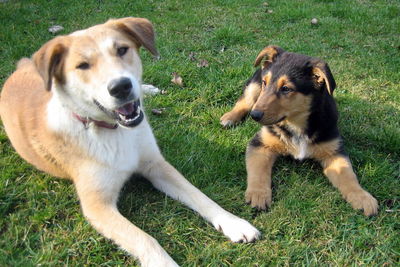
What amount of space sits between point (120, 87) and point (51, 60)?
0.55m

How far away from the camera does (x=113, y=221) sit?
2908 mm

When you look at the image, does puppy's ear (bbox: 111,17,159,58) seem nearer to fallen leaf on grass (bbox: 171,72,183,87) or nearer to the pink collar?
the pink collar

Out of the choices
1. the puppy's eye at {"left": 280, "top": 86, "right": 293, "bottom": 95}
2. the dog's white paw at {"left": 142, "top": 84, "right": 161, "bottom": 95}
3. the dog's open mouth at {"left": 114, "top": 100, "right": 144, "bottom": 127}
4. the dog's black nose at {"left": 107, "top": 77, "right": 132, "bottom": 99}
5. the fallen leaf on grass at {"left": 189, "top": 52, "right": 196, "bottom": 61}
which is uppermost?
the dog's black nose at {"left": 107, "top": 77, "right": 132, "bottom": 99}

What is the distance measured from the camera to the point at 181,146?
4.05 meters

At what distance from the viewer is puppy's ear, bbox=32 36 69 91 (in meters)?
2.74

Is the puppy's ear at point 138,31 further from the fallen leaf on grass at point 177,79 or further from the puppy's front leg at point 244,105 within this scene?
the fallen leaf on grass at point 177,79

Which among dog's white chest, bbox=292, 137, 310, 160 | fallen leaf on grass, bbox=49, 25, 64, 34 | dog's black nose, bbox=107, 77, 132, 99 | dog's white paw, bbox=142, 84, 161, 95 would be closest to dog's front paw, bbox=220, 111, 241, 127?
dog's white chest, bbox=292, 137, 310, 160

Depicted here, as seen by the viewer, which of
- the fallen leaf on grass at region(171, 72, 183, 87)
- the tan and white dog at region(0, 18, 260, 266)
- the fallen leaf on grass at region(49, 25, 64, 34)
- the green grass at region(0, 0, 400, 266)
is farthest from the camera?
the fallen leaf on grass at region(49, 25, 64, 34)

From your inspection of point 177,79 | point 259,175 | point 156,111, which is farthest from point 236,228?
point 177,79

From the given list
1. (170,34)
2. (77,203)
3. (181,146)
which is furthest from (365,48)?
(77,203)

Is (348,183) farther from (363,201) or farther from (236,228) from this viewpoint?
(236,228)

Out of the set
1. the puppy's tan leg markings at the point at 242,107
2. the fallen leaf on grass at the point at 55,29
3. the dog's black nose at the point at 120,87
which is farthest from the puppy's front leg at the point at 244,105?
the fallen leaf on grass at the point at 55,29

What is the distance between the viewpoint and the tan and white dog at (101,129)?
279 cm

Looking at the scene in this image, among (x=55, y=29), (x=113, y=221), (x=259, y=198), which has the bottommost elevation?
(x=55, y=29)
